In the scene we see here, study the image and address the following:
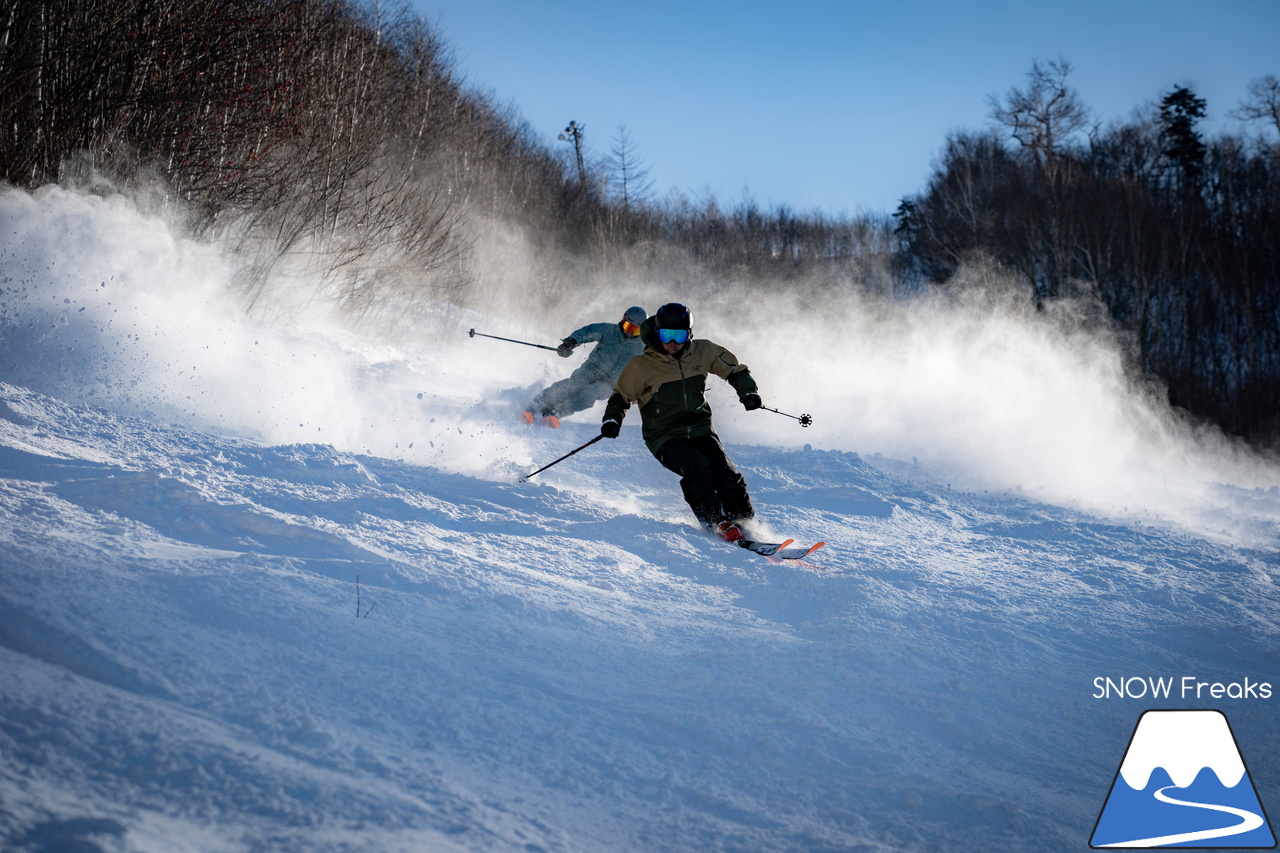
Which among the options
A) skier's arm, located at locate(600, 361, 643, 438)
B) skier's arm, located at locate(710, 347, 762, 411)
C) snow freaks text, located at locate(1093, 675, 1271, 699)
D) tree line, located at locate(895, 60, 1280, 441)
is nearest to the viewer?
snow freaks text, located at locate(1093, 675, 1271, 699)

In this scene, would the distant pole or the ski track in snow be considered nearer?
the ski track in snow

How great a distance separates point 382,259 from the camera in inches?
495

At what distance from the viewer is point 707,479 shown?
4746mm

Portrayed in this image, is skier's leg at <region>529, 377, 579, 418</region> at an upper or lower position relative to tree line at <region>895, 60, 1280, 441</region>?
lower

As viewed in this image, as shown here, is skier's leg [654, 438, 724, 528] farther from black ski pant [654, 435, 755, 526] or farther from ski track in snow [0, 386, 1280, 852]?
ski track in snow [0, 386, 1280, 852]

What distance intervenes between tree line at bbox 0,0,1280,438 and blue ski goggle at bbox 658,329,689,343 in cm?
740

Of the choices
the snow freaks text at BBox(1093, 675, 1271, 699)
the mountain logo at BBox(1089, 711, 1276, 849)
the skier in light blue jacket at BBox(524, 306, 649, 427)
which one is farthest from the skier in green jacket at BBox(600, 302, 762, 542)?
the mountain logo at BBox(1089, 711, 1276, 849)

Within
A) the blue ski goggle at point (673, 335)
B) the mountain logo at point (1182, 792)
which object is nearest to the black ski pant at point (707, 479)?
the blue ski goggle at point (673, 335)

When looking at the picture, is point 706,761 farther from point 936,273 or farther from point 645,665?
point 936,273

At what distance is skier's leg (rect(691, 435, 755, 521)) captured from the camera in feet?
15.8

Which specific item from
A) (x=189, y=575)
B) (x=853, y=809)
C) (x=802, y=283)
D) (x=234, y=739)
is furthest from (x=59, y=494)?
(x=802, y=283)

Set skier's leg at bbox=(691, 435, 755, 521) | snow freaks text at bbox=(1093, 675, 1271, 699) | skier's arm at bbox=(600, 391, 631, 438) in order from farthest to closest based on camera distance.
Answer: skier's leg at bbox=(691, 435, 755, 521) → skier's arm at bbox=(600, 391, 631, 438) → snow freaks text at bbox=(1093, 675, 1271, 699)

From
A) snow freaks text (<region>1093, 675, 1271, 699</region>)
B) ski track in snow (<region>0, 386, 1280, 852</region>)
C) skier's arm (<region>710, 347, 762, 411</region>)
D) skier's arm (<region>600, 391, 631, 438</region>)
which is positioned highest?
skier's arm (<region>710, 347, 762, 411</region>)

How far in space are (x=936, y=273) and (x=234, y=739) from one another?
3293 centimetres
